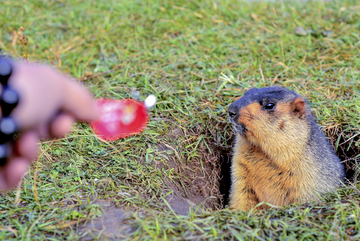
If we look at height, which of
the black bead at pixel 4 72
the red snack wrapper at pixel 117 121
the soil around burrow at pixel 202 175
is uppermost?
the black bead at pixel 4 72

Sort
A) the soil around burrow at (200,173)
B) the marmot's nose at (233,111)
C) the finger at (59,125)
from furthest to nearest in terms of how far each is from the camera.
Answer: the soil around burrow at (200,173) < the marmot's nose at (233,111) < the finger at (59,125)

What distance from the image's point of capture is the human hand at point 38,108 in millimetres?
1621

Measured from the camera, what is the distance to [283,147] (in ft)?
11.6

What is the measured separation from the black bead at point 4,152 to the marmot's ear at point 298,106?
2.70 metres

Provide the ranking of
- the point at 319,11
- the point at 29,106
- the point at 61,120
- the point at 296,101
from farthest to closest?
the point at 319,11 < the point at 296,101 < the point at 61,120 < the point at 29,106

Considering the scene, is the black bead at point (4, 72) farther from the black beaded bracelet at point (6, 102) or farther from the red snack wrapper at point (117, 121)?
the red snack wrapper at point (117, 121)

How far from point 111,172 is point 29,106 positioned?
1.84 m

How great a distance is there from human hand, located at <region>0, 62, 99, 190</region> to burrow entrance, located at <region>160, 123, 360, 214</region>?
1903mm

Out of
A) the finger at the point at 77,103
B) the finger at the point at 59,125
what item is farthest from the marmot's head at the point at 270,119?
the finger at the point at 59,125

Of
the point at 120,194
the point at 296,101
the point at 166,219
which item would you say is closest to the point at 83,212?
the point at 120,194

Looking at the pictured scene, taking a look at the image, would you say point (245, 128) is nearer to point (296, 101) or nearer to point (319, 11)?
point (296, 101)

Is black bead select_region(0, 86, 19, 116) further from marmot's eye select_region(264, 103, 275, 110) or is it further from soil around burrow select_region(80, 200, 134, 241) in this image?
marmot's eye select_region(264, 103, 275, 110)

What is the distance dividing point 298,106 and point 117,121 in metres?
1.88

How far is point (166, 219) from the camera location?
8.79 feet
